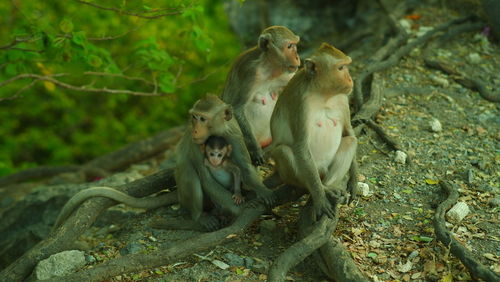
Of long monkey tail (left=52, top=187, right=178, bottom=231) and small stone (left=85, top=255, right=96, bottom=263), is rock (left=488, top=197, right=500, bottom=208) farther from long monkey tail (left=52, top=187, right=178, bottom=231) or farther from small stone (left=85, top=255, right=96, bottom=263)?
small stone (left=85, top=255, right=96, bottom=263)

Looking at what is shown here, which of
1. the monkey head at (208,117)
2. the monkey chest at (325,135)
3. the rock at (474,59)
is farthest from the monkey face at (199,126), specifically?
the rock at (474,59)

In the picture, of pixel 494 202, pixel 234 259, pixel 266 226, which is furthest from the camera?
pixel 494 202

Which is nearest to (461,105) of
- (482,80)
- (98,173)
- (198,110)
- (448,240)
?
(482,80)

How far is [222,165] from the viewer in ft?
15.6

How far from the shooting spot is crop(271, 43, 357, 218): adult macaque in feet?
14.1

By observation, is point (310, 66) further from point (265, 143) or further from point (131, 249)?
point (131, 249)

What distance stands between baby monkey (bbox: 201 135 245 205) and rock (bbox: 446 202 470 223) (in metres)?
1.55

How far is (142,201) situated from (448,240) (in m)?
2.40

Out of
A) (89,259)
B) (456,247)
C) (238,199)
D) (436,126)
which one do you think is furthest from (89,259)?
(436,126)

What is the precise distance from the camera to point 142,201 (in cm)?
516

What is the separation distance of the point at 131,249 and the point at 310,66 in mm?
1890

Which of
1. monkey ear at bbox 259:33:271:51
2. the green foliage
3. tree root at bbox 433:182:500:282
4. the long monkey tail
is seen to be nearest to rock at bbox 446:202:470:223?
tree root at bbox 433:182:500:282

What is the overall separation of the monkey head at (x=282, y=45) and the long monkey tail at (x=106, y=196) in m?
1.54

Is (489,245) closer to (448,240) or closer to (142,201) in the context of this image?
(448,240)
